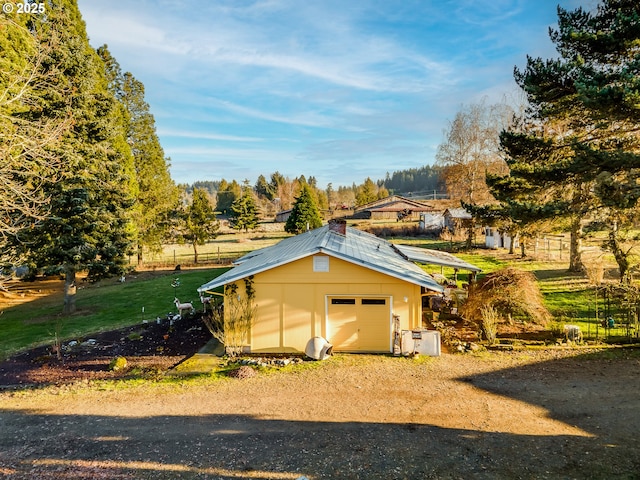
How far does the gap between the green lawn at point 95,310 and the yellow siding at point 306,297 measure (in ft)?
29.5

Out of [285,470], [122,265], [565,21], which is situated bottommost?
[285,470]

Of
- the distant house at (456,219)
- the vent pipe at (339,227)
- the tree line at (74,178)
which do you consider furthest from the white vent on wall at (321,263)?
the distant house at (456,219)

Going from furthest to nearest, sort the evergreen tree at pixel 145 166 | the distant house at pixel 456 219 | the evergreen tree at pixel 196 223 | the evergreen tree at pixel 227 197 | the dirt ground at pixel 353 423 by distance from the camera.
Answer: the evergreen tree at pixel 227 197 → the distant house at pixel 456 219 → the evergreen tree at pixel 196 223 → the evergreen tree at pixel 145 166 → the dirt ground at pixel 353 423

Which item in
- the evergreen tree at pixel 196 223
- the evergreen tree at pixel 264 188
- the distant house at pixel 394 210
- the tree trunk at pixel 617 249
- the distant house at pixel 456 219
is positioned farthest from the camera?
the evergreen tree at pixel 264 188

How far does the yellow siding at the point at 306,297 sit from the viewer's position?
1398 centimetres

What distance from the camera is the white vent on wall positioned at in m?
13.9

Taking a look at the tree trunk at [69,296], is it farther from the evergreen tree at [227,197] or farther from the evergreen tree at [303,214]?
the evergreen tree at [227,197]

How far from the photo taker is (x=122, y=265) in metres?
21.9

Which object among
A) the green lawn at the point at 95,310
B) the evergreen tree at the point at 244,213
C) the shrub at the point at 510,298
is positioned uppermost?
the evergreen tree at the point at 244,213

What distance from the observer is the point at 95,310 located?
73.9 feet

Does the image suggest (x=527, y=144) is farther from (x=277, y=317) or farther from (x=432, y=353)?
(x=277, y=317)

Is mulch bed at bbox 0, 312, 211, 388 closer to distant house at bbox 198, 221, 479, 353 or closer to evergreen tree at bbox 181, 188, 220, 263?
distant house at bbox 198, 221, 479, 353

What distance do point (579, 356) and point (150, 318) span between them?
61.3 feet

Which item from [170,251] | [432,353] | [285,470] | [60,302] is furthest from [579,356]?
[170,251]
